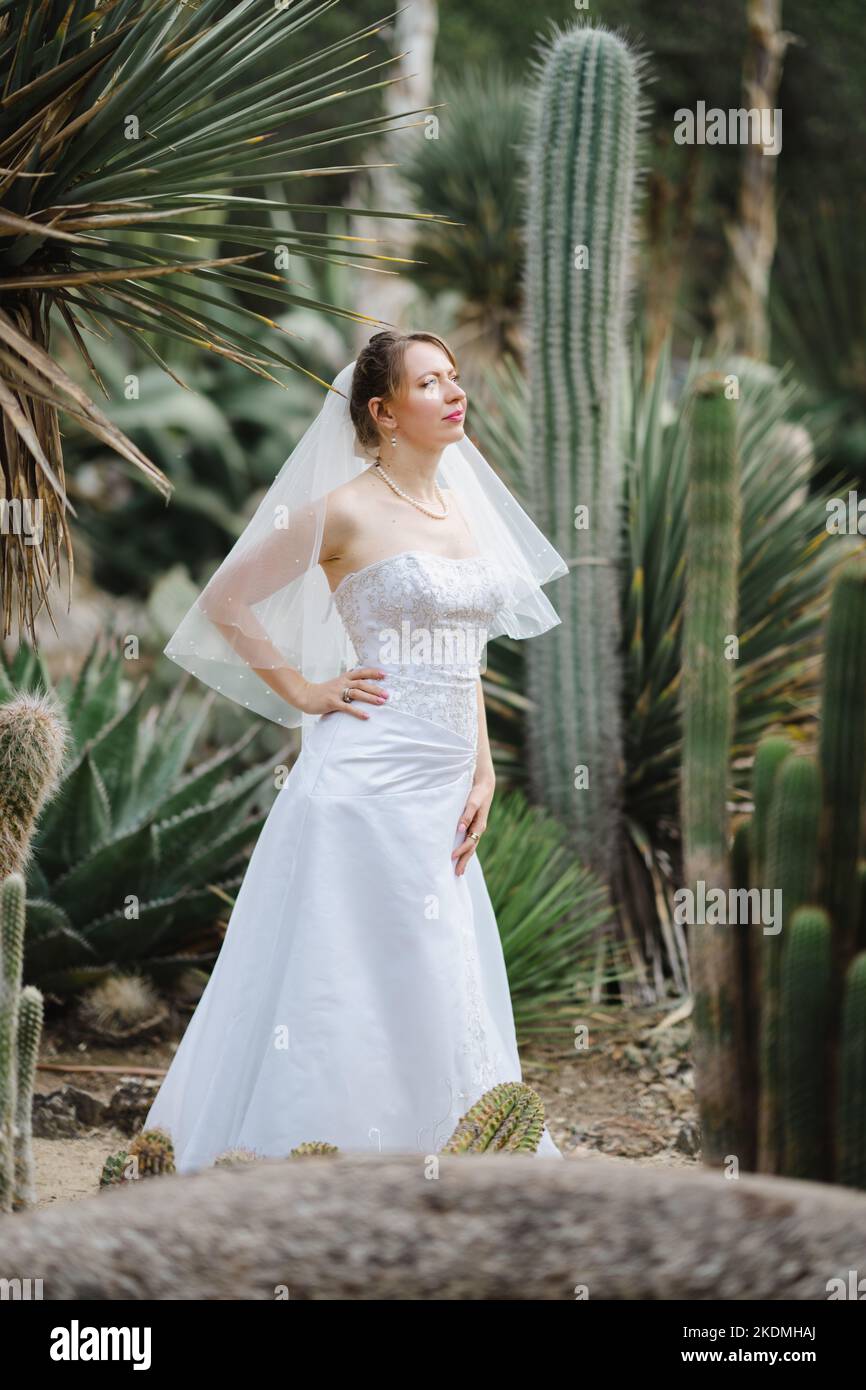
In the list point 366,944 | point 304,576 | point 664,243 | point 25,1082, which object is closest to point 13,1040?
point 25,1082

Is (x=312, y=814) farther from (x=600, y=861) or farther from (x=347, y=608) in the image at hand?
(x=600, y=861)

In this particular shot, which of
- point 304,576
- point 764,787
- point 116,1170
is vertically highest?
point 304,576

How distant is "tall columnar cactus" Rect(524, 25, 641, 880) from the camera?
18.8 feet

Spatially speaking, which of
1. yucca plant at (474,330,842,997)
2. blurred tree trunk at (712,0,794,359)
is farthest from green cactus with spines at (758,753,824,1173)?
blurred tree trunk at (712,0,794,359)

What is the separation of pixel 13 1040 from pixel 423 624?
4.90ft

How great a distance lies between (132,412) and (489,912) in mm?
6345

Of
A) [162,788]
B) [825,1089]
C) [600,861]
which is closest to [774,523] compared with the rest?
[600,861]

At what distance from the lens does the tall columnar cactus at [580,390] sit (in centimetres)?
572

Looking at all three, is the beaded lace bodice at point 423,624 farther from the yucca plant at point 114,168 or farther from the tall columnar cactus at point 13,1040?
the tall columnar cactus at point 13,1040

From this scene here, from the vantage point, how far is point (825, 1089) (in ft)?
8.15

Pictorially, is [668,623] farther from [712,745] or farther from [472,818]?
[712,745]

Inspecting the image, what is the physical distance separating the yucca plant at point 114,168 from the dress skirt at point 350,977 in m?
0.87

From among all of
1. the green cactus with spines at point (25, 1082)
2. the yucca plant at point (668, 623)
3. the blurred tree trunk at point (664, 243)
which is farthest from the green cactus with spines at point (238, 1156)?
the blurred tree trunk at point (664, 243)

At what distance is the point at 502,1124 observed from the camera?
2.96m
